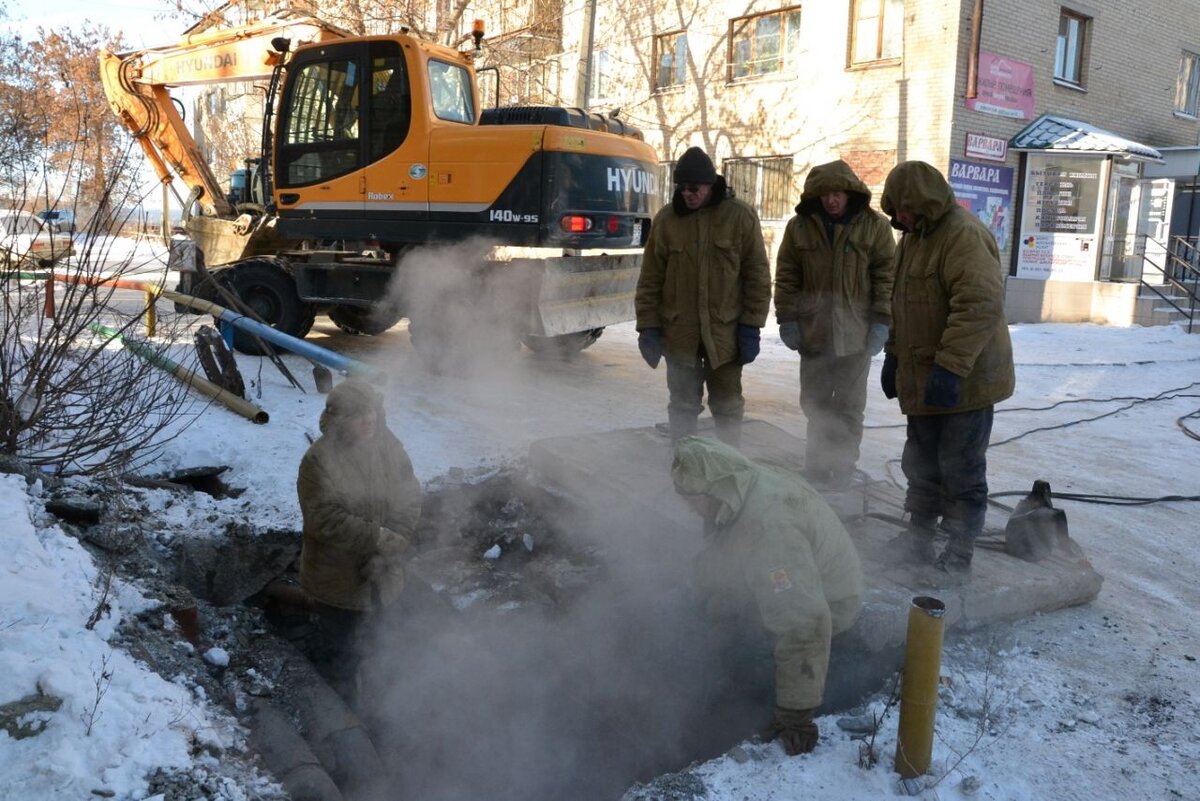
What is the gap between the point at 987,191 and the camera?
1520 centimetres

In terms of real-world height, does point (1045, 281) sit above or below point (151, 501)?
above

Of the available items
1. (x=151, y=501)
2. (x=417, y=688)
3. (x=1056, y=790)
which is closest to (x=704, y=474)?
(x=1056, y=790)

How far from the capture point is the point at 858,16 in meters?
15.4

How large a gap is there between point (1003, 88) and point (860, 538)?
1320 cm

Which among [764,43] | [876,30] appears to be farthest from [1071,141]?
[764,43]

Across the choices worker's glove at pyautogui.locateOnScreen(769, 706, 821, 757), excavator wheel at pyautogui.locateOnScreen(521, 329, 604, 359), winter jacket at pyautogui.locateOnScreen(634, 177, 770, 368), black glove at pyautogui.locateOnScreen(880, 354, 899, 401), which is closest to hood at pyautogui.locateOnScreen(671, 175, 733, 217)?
winter jacket at pyautogui.locateOnScreen(634, 177, 770, 368)

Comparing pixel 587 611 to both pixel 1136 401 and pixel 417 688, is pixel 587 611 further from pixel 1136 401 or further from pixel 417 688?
pixel 1136 401

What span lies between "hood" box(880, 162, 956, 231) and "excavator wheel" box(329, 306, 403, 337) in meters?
6.08

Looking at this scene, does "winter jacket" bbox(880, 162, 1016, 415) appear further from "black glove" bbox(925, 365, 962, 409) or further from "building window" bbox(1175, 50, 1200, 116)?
"building window" bbox(1175, 50, 1200, 116)

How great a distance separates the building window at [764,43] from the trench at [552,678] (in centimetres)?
1406

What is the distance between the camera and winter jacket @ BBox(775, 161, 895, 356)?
15.7 ft

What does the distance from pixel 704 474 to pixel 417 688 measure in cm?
191

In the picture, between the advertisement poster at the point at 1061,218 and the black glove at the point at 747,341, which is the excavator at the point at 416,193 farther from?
the advertisement poster at the point at 1061,218

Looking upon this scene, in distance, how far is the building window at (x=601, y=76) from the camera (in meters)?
19.8
